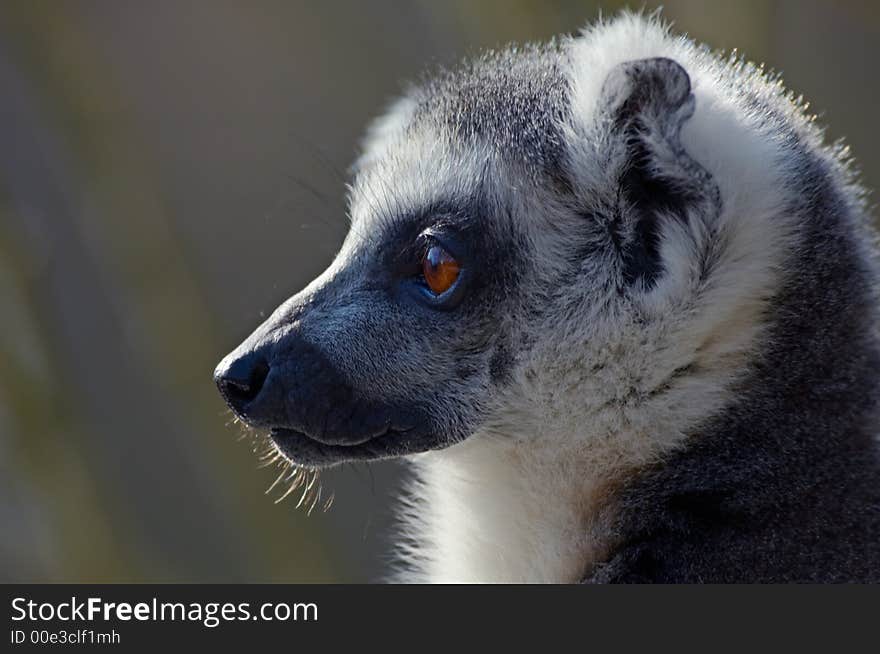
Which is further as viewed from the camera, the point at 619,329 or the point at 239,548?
the point at 239,548

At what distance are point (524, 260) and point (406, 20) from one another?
286 centimetres

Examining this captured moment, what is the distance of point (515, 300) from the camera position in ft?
6.79

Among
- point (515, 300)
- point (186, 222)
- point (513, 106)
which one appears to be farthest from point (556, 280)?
point (186, 222)

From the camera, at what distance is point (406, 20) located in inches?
186

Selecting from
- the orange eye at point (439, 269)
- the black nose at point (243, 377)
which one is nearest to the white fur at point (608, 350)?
the orange eye at point (439, 269)

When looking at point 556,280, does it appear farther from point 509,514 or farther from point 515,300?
point 509,514

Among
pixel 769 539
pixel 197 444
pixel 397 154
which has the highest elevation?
pixel 197 444

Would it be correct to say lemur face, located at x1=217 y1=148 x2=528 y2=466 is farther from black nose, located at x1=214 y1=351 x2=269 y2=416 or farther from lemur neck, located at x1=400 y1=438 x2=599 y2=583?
lemur neck, located at x1=400 y1=438 x2=599 y2=583

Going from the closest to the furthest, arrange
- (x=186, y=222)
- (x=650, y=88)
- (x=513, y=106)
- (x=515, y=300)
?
(x=650, y=88)
(x=515, y=300)
(x=513, y=106)
(x=186, y=222)

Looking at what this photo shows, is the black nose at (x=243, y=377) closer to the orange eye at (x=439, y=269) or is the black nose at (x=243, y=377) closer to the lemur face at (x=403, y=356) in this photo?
the lemur face at (x=403, y=356)

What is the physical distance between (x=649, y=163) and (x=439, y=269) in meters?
0.39

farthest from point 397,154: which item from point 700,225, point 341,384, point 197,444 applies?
point 197,444

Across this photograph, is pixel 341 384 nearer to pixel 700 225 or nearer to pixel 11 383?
pixel 700 225

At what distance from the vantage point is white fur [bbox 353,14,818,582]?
1.92m
